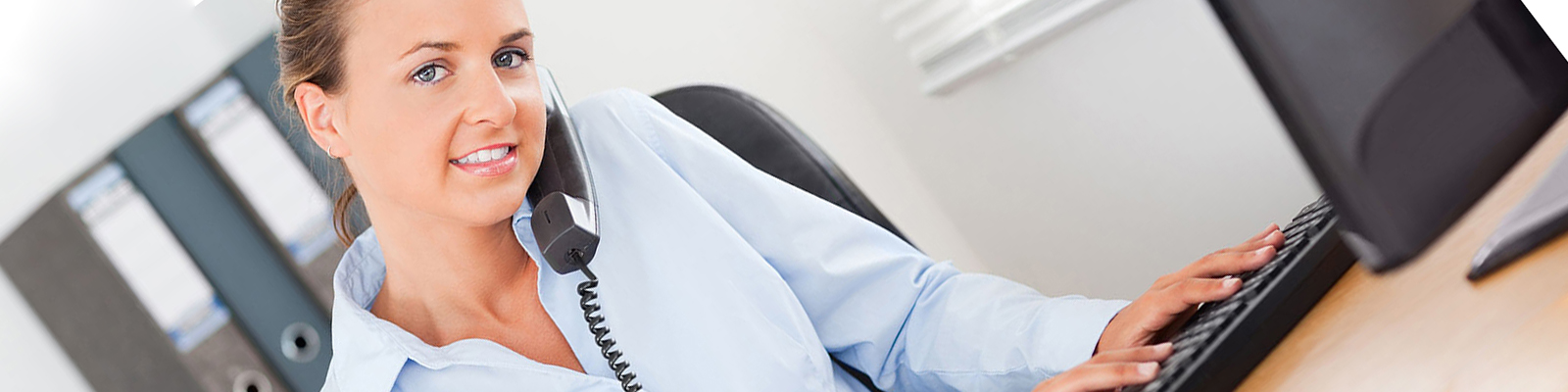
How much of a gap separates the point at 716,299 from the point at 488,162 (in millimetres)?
233

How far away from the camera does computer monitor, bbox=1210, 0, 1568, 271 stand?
1.13 ft

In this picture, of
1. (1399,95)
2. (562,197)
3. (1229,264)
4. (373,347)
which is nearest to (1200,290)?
(1229,264)

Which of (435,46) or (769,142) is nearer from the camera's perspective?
(435,46)

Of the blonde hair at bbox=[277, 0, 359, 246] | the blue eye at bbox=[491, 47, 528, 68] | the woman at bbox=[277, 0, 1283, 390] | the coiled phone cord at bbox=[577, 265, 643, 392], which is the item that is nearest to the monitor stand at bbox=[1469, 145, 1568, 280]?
the woman at bbox=[277, 0, 1283, 390]

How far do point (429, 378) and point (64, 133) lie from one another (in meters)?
0.95

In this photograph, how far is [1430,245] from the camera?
369 mm

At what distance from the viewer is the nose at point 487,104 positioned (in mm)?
866

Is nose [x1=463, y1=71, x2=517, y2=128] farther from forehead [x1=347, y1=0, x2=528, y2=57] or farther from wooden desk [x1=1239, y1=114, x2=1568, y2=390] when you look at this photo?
wooden desk [x1=1239, y1=114, x2=1568, y2=390]

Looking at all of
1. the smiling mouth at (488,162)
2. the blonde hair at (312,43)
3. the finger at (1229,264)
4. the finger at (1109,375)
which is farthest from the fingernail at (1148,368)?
the blonde hair at (312,43)

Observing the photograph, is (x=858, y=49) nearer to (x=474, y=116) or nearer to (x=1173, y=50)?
(x=1173, y=50)

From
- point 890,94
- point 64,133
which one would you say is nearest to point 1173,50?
point 890,94

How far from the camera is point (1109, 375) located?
56cm

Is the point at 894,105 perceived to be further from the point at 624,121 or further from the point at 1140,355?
the point at 1140,355

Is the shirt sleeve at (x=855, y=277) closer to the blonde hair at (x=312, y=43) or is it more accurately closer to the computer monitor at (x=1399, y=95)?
the blonde hair at (x=312, y=43)
